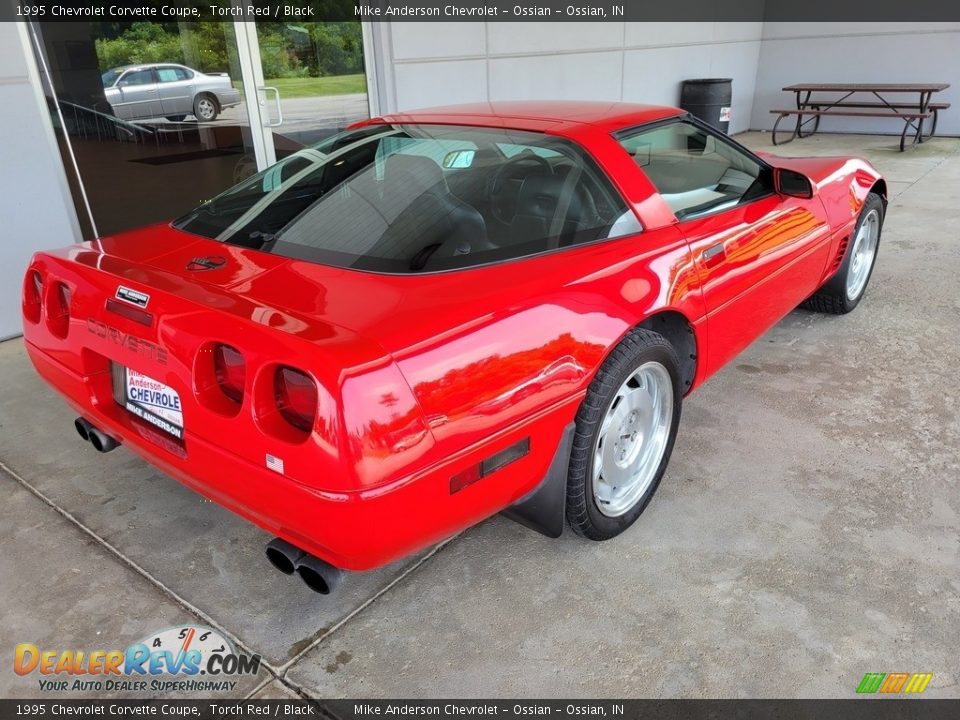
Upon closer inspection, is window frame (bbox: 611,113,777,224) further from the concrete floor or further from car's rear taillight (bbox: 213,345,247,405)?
car's rear taillight (bbox: 213,345,247,405)

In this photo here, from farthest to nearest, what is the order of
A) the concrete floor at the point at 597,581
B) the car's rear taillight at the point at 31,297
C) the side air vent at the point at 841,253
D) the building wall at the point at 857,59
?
the building wall at the point at 857,59 → the side air vent at the point at 841,253 → the car's rear taillight at the point at 31,297 → the concrete floor at the point at 597,581

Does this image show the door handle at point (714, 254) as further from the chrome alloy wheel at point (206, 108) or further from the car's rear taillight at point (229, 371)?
the chrome alloy wheel at point (206, 108)

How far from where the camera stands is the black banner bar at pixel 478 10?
15.4 feet

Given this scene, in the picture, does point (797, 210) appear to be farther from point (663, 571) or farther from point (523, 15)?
point (523, 15)

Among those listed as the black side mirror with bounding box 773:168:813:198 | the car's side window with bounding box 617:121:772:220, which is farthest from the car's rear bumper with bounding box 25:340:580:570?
the black side mirror with bounding box 773:168:813:198

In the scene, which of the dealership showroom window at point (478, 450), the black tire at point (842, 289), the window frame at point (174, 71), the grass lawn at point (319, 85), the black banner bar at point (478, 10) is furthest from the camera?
the grass lawn at point (319, 85)

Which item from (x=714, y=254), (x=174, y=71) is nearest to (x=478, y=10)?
(x=174, y=71)

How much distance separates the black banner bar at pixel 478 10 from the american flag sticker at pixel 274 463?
394 centimetres

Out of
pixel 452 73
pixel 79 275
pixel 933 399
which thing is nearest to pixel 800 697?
pixel 933 399

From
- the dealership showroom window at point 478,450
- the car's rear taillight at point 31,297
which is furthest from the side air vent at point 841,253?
the car's rear taillight at point 31,297

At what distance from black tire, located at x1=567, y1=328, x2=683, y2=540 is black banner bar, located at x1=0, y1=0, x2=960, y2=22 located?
164 inches

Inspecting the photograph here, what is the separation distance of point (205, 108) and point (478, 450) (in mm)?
4681

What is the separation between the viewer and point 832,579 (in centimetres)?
222

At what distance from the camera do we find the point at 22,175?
4195 millimetres
